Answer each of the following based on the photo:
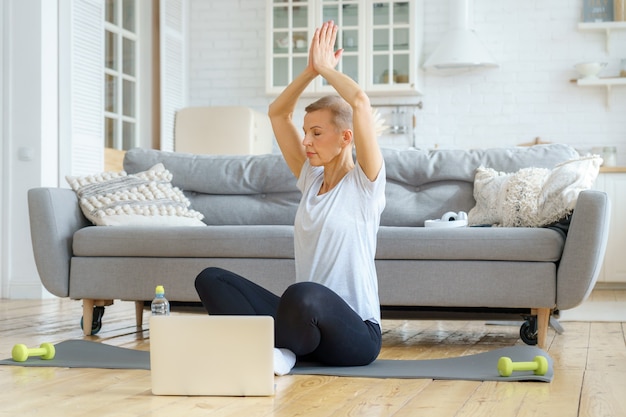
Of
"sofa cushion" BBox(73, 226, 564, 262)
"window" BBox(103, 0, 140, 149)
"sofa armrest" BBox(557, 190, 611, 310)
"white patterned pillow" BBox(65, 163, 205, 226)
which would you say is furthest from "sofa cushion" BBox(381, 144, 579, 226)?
"window" BBox(103, 0, 140, 149)

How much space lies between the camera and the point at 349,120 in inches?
117

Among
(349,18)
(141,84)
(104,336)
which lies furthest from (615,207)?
(104,336)

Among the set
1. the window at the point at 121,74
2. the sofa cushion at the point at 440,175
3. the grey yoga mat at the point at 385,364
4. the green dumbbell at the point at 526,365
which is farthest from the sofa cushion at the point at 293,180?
the window at the point at 121,74

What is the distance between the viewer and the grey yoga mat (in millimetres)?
2896

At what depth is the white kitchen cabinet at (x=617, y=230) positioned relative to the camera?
22.4 ft

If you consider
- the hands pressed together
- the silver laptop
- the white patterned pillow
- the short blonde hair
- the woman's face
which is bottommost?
the silver laptop

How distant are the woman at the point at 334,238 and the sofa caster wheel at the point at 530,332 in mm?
1010

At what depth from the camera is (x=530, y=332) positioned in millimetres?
3783

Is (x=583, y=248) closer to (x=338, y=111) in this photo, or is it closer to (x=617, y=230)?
(x=338, y=111)

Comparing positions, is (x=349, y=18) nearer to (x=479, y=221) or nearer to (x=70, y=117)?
(x=70, y=117)

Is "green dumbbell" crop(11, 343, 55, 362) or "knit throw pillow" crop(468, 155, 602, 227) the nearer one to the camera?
"green dumbbell" crop(11, 343, 55, 362)

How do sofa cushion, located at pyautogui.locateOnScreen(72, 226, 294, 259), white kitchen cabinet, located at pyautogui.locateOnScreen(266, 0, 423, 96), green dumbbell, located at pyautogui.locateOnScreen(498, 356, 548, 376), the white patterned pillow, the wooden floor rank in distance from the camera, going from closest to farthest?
the wooden floor
green dumbbell, located at pyautogui.locateOnScreen(498, 356, 548, 376)
sofa cushion, located at pyautogui.locateOnScreen(72, 226, 294, 259)
the white patterned pillow
white kitchen cabinet, located at pyautogui.locateOnScreen(266, 0, 423, 96)

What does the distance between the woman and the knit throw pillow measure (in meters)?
1.08

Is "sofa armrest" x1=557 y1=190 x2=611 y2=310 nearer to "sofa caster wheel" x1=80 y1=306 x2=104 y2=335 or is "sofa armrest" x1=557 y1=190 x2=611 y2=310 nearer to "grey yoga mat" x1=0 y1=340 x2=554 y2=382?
"grey yoga mat" x1=0 y1=340 x2=554 y2=382
